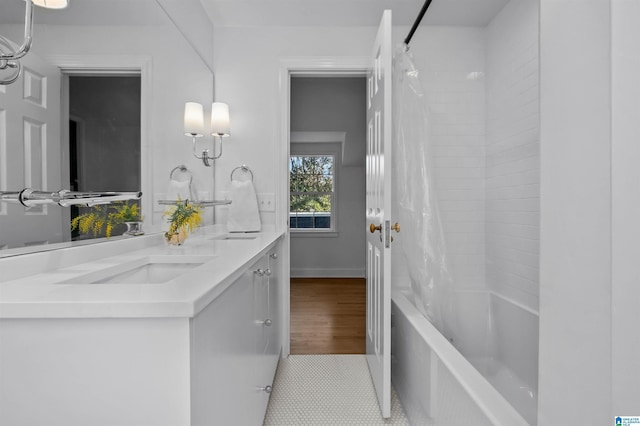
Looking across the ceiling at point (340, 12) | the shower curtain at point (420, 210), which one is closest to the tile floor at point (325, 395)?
the shower curtain at point (420, 210)

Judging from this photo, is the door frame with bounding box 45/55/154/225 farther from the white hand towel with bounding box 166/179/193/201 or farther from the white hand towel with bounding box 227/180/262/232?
the white hand towel with bounding box 227/180/262/232

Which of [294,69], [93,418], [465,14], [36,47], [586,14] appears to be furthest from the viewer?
[294,69]

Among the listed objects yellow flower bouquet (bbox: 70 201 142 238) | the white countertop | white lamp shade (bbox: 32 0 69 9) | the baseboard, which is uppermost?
white lamp shade (bbox: 32 0 69 9)

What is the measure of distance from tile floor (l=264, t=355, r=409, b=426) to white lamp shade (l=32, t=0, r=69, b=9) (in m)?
1.86

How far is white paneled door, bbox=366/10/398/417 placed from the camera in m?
1.74

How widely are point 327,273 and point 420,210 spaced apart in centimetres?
346

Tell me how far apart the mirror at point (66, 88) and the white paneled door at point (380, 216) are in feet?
3.59

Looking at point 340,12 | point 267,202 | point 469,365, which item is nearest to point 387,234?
point 469,365

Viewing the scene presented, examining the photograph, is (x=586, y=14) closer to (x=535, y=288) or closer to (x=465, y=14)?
(x=535, y=288)

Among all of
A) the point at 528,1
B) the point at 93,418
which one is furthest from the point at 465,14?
the point at 93,418

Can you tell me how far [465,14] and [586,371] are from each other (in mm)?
2494

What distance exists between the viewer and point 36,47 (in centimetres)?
102

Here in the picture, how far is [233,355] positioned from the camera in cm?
103

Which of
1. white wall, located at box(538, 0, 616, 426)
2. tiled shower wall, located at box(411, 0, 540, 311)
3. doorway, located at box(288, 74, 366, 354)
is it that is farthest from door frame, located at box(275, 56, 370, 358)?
white wall, located at box(538, 0, 616, 426)
